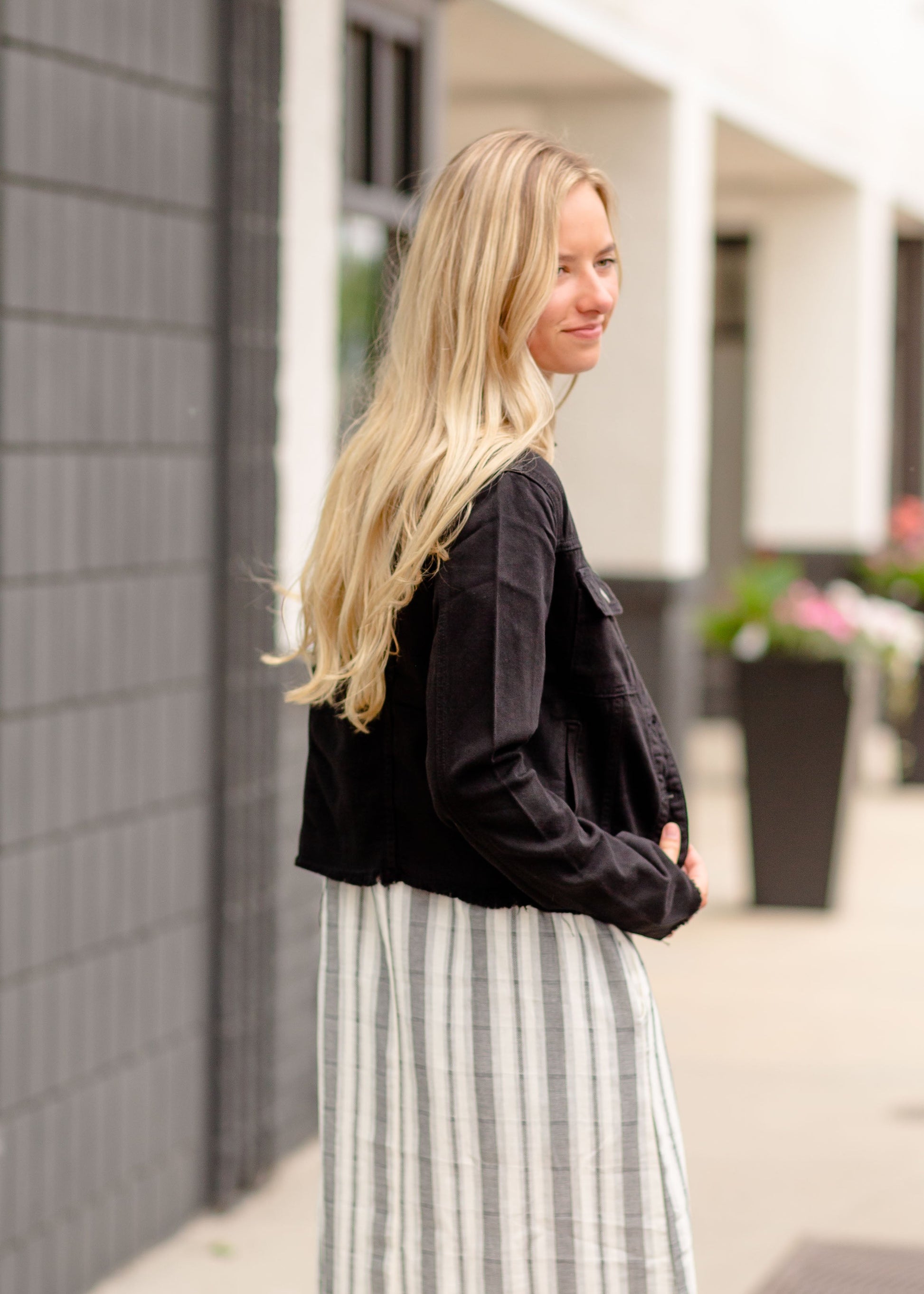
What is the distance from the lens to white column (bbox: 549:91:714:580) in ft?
28.2

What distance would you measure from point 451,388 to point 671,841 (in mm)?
583

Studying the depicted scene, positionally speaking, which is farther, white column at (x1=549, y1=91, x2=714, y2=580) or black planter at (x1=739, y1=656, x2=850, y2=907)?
white column at (x1=549, y1=91, x2=714, y2=580)

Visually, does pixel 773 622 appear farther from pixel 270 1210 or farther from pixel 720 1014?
pixel 270 1210

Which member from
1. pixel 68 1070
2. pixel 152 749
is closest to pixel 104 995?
pixel 68 1070

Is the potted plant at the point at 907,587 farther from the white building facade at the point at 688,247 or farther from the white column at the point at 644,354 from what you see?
the white column at the point at 644,354

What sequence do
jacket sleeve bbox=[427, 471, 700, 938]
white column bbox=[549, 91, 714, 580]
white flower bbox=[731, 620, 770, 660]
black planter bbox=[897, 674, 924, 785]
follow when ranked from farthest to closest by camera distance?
black planter bbox=[897, 674, 924, 785] → white column bbox=[549, 91, 714, 580] → white flower bbox=[731, 620, 770, 660] → jacket sleeve bbox=[427, 471, 700, 938]

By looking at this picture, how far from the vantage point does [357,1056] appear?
7.25ft

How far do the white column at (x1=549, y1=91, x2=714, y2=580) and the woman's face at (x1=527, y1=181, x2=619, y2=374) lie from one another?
6371mm

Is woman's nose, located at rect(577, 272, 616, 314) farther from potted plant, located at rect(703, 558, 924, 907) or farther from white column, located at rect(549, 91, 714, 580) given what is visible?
white column, located at rect(549, 91, 714, 580)

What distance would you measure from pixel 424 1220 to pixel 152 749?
5.85 feet

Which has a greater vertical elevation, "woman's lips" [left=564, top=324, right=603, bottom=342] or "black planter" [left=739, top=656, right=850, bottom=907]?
"woman's lips" [left=564, top=324, right=603, bottom=342]

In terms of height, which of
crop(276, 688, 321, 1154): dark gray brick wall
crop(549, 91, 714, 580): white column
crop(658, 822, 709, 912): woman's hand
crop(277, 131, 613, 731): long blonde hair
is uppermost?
crop(549, 91, 714, 580): white column

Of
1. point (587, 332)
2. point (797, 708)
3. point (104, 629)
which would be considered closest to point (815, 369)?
point (797, 708)

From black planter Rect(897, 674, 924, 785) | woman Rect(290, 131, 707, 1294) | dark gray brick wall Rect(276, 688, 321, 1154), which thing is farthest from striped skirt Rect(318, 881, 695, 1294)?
black planter Rect(897, 674, 924, 785)
